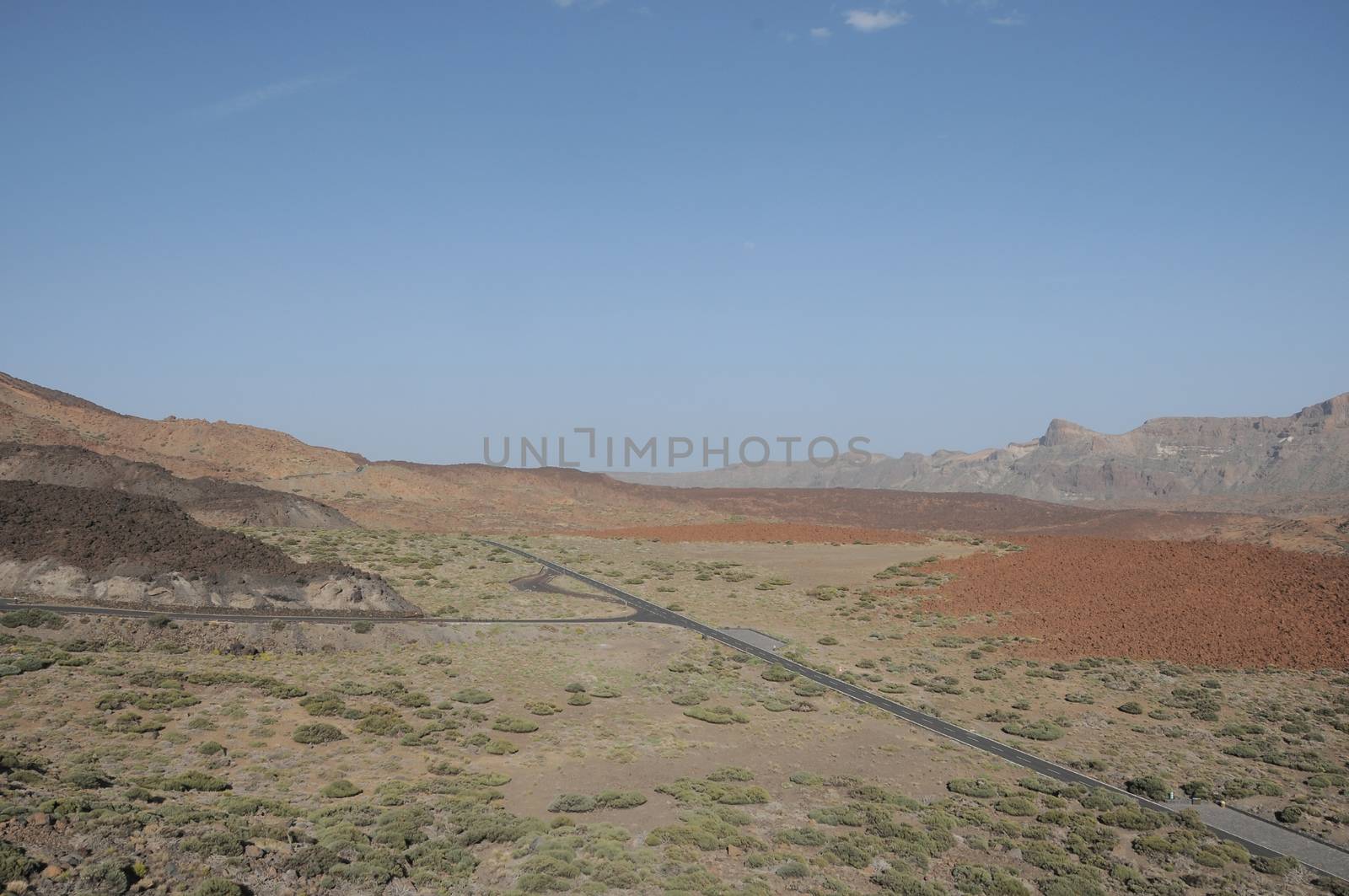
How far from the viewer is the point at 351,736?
25.5m

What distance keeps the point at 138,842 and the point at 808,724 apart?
20.9 meters

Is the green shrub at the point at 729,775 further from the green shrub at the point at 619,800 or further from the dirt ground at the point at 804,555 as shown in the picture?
the dirt ground at the point at 804,555

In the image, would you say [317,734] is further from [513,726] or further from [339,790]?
[513,726]

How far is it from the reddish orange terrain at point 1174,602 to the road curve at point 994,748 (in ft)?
42.6

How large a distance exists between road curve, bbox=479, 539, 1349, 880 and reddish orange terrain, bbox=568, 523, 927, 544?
1251 inches

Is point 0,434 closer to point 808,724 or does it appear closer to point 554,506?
point 554,506

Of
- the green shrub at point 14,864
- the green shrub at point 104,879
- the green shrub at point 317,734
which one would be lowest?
the green shrub at point 317,734

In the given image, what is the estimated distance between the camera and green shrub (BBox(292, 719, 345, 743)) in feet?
80.3

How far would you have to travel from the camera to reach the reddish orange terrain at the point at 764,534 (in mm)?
81688

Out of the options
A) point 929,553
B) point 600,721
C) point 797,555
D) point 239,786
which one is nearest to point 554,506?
point 797,555

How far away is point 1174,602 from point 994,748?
2385 centimetres

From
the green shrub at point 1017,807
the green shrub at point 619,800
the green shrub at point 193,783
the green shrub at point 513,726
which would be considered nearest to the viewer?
the green shrub at point 193,783

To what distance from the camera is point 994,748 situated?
28.2 m

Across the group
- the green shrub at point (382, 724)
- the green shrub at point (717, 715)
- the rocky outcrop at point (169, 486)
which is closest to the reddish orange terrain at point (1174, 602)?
the green shrub at point (717, 715)
